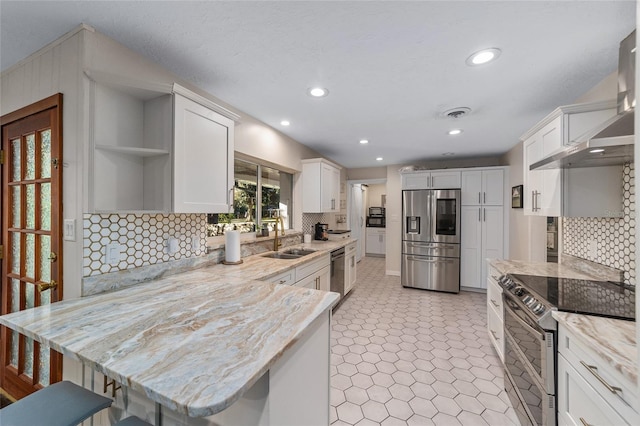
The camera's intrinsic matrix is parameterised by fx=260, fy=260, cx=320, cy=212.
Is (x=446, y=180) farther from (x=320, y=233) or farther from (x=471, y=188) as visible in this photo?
(x=320, y=233)

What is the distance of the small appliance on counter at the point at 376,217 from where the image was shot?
7965 millimetres

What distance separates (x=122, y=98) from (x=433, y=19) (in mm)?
1928

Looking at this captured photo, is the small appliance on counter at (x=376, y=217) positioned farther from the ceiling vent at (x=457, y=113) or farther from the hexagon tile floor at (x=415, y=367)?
the ceiling vent at (x=457, y=113)

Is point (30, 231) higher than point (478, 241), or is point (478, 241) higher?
point (30, 231)

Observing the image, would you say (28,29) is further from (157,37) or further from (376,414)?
(376,414)

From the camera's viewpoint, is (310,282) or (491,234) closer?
(310,282)

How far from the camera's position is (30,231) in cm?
175

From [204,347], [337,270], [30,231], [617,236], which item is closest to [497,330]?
[617,236]

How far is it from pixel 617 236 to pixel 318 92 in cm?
247

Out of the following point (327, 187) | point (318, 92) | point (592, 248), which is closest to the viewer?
point (592, 248)

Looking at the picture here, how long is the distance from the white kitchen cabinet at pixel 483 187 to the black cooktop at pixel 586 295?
2.83 m

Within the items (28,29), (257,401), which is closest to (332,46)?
(28,29)

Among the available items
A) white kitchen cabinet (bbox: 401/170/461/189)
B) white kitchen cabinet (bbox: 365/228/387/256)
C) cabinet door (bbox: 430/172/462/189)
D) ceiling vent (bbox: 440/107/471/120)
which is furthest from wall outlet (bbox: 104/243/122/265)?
white kitchen cabinet (bbox: 365/228/387/256)

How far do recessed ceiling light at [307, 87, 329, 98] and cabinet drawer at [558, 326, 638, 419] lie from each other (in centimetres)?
218
